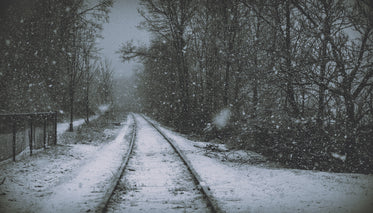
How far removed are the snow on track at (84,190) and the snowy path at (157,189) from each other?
0.35m

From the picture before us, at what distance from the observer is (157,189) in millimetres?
5020

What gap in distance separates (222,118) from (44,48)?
13.5 meters

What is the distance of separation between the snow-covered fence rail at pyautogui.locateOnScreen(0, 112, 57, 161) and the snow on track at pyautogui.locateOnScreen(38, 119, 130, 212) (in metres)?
2.15

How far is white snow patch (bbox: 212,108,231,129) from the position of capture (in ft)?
43.1

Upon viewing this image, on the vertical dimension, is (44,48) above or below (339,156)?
above

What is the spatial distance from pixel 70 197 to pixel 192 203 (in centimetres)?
217

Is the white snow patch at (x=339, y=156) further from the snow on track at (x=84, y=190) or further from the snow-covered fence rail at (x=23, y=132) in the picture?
the snow-covered fence rail at (x=23, y=132)

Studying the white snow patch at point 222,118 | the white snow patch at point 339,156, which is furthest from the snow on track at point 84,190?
the white snow patch at point 222,118

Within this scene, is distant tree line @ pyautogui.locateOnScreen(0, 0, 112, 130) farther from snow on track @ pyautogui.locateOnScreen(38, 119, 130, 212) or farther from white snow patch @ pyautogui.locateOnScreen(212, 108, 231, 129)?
snow on track @ pyautogui.locateOnScreen(38, 119, 130, 212)

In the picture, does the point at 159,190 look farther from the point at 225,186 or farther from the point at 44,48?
the point at 44,48

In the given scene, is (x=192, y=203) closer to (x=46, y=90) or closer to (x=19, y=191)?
(x=19, y=191)

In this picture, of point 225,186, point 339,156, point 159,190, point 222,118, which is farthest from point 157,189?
point 222,118

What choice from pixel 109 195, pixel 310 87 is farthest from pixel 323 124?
pixel 109 195

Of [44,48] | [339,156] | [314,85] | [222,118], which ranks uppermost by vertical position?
[44,48]
